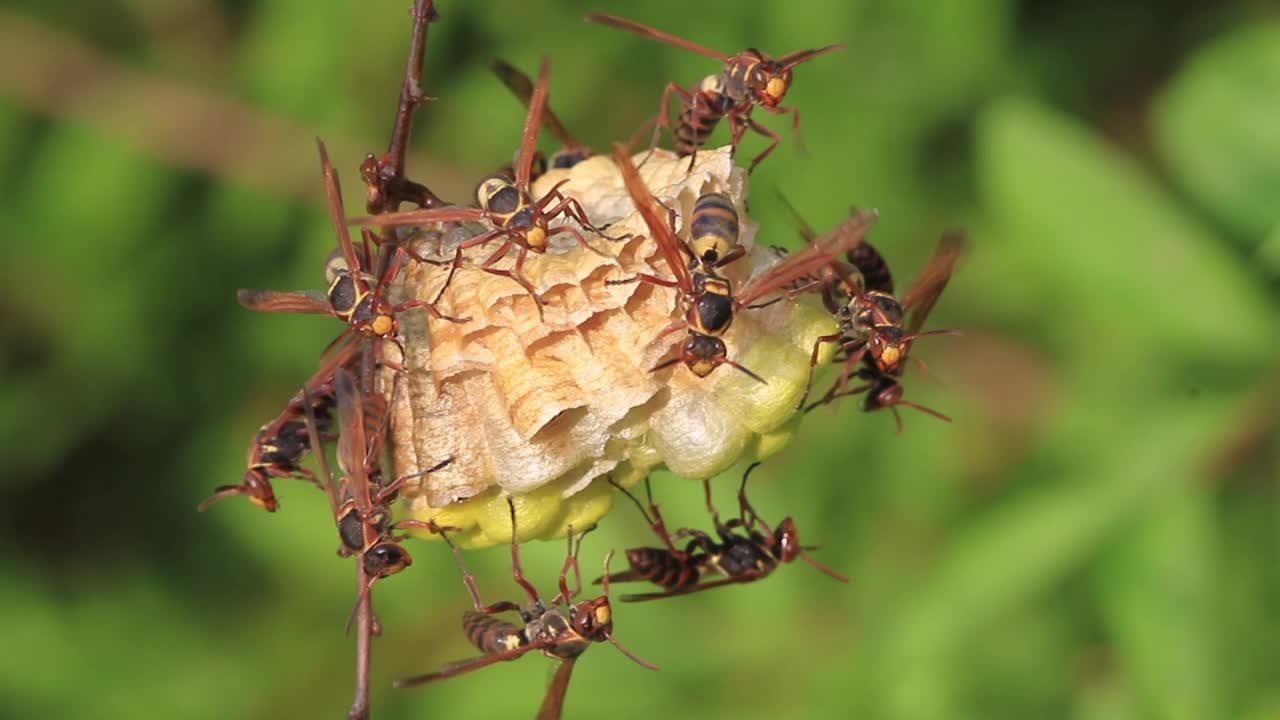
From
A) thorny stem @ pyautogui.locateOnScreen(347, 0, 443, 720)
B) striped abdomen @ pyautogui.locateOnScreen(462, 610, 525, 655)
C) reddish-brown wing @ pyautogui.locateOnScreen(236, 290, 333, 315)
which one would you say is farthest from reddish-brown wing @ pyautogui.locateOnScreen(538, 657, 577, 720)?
reddish-brown wing @ pyautogui.locateOnScreen(236, 290, 333, 315)

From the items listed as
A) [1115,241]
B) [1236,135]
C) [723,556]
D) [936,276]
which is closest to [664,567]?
[723,556]

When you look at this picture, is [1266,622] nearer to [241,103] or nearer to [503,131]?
[503,131]

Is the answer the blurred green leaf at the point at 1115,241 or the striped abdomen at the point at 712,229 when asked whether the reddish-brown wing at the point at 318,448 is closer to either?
the striped abdomen at the point at 712,229

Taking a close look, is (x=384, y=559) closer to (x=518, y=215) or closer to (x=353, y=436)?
(x=353, y=436)

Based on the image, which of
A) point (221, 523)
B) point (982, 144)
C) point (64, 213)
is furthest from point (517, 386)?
point (221, 523)

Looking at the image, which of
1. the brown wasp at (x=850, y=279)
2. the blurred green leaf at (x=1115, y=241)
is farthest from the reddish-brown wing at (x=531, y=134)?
the blurred green leaf at (x=1115, y=241)
